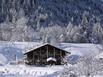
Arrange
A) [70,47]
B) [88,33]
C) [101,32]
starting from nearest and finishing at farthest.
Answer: [70,47] < [88,33] < [101,32]

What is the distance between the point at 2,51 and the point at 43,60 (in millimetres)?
17048

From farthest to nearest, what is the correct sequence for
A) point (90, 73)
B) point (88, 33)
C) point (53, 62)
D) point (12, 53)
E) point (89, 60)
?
1. point (88, 33)
2. point (12, 53)
3. point (53, 62)
4. point (89, 60)
5. point (90, 73)

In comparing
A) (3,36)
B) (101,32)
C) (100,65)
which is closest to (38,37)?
(101,32)

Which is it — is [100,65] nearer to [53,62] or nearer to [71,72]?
[71,72]

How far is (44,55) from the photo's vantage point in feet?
206

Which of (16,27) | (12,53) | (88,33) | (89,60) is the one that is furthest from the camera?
(16,27)

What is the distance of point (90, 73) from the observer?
33.3m

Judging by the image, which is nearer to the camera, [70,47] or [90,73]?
[90,73]

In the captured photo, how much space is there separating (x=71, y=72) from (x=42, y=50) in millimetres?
29399

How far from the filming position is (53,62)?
202 feet

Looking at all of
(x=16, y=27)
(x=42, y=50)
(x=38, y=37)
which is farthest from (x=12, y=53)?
(x=38, y=37)

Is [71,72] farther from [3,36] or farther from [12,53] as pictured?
[3,36]

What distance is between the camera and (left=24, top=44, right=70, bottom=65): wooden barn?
62.2m

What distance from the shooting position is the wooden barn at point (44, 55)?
6225 cm
